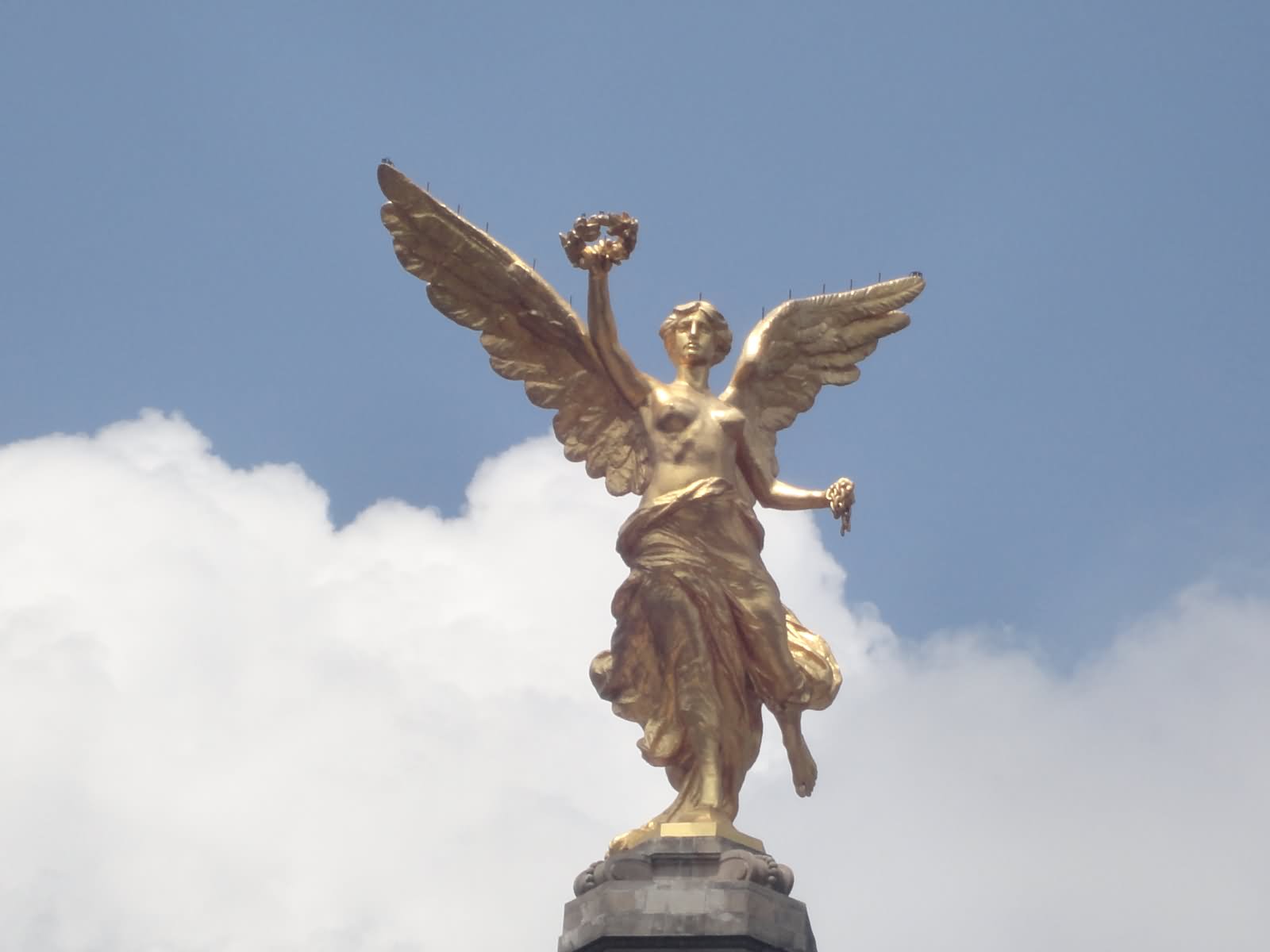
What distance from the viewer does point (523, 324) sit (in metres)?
22.9

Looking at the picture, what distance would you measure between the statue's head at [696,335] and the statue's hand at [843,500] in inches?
62.2

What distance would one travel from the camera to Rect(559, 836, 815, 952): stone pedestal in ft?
66.6

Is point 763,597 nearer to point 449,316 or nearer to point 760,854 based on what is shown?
point 760,854

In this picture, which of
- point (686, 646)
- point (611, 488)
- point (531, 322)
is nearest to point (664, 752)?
point (686, 646)

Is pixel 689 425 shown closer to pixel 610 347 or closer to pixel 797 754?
pixel 610 347

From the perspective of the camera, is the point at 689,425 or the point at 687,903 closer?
the point at 687,903

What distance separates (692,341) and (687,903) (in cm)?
492

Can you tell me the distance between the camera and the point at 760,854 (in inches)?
824

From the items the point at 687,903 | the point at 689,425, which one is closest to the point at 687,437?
the point at 689,425

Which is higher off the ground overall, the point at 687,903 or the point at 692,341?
the point at 692,341

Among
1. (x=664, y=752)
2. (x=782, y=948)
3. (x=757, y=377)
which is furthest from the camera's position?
(x=757, y=377)

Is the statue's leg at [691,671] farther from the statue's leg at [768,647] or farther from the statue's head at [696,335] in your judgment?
the statue's head at [696,335]

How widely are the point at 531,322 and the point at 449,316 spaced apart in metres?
0.69

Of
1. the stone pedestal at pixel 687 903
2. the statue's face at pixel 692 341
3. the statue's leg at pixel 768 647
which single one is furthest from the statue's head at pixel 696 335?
the stone pedestal at pixel 687 903
